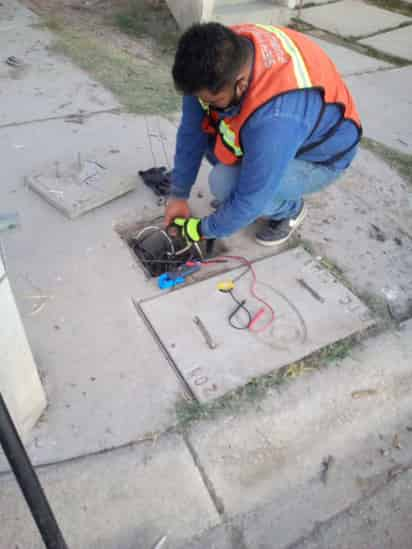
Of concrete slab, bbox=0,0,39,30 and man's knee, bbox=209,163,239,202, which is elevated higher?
man's knee, bbox=209,163,239,202

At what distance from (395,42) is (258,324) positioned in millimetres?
4307

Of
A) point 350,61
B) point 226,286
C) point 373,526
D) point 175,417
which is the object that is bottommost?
point 373,526

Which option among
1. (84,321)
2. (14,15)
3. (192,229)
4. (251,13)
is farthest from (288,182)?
(14,15)

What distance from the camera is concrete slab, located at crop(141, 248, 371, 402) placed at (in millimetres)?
1794

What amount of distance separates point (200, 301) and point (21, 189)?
1.25 metres

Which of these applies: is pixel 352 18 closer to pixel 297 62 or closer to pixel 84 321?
pixel 297 62

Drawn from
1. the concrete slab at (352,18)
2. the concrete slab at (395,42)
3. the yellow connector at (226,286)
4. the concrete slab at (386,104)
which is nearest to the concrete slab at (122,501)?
the yellow connector at (226,286)

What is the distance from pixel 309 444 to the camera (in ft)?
5.55

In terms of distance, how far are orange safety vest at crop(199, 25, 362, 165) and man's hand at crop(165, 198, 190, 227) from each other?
1.29ft

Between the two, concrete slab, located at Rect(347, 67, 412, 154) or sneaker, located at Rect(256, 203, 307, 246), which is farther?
concrete slab, located at Rect(347, 67, 412, 154)

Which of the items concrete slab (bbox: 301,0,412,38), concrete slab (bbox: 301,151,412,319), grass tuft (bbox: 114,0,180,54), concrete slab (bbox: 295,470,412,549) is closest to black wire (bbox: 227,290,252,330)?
concrete slab (bbox: 301,151,412,319)

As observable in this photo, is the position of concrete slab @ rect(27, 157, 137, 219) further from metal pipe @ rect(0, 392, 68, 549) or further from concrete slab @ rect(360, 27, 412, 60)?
concrete slab @ rect(360, 27, 412, 60)

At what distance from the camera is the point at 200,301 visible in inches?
80.0

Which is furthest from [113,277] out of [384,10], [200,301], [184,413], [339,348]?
[384,10]
